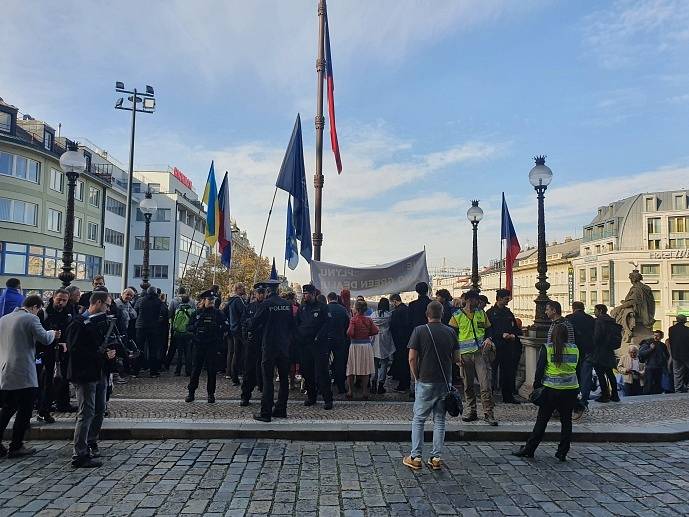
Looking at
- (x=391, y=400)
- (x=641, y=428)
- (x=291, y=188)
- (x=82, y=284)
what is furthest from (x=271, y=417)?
(x=82, y=284)

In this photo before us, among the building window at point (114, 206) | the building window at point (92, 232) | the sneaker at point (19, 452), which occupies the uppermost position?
the building window at point (114, 206)

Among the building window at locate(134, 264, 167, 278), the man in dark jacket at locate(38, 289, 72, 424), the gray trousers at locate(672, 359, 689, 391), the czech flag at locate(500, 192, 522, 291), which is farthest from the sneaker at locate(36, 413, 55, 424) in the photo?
the building window at locate(134, 264, 167, 278)

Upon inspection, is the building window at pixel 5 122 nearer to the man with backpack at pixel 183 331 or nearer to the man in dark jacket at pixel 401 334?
the man with backpack at pixel 183 331

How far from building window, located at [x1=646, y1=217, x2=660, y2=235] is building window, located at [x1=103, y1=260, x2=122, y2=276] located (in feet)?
240

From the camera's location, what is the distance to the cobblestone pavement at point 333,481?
15.1ft

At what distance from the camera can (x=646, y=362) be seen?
12.2 meters

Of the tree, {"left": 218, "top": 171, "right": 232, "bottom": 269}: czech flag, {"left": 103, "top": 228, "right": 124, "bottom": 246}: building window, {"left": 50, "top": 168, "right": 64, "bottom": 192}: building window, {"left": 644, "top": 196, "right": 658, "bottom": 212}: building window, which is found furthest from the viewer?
{"left": 644, "top": 196, "right": 658, "bottom": 212}: building window

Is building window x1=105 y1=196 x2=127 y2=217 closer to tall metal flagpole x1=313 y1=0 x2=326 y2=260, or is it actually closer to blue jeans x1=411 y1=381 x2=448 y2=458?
tall metal flagpole x1=313 y1=0 x2=326 y2=260

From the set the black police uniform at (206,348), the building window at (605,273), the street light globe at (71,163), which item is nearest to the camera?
the black police uniform at (206,348)

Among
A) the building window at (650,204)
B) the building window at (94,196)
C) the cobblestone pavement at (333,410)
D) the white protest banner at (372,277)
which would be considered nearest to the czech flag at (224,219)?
the white protest banner at (372,277)

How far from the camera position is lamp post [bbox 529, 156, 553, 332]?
10150 mm

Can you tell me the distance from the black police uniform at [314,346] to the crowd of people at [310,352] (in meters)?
0.02

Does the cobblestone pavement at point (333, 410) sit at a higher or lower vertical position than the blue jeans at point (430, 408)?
lower

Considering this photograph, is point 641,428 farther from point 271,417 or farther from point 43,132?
point 43,132
